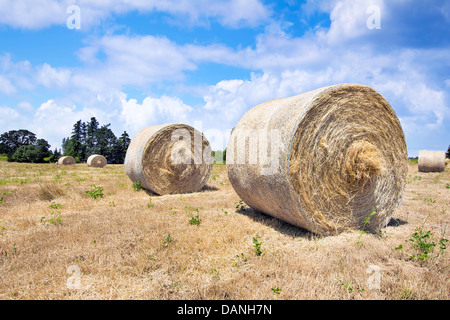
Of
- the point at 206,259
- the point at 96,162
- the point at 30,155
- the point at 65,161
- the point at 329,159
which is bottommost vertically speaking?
the point at 206,259

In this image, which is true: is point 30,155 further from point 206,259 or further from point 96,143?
point 206,259

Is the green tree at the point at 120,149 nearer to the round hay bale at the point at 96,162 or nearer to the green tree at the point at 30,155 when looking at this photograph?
the green tree at the point at 30,155

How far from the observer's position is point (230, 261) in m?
3.68

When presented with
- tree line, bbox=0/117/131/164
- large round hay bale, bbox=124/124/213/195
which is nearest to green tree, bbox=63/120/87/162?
tree line, bbox=0/117/131/164

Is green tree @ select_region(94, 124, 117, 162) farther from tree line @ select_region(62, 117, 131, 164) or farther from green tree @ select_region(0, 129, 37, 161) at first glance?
green tree @ select_region(0, 129, 37, 161)

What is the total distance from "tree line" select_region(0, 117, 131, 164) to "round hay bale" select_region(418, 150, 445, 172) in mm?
36541

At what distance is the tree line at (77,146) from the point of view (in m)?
38.3

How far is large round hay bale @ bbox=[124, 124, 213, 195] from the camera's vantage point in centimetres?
917

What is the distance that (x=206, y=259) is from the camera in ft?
12.1

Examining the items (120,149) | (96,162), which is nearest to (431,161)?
(96,162)

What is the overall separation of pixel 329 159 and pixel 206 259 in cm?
259

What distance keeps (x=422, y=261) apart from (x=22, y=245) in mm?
5449
